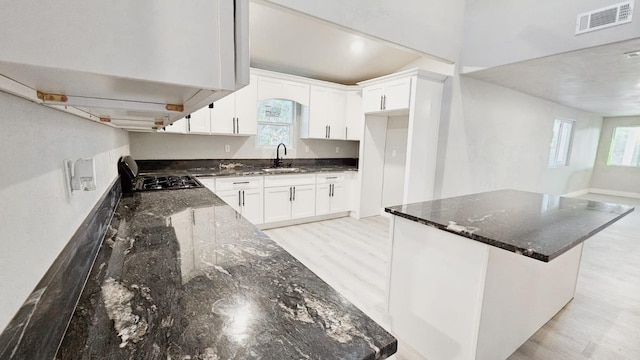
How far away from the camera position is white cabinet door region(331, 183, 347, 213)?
4.35m

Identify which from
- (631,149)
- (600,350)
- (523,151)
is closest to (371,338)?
(600,350)

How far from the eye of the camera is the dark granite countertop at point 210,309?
501mm

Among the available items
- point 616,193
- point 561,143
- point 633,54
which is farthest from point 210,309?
point 616,193

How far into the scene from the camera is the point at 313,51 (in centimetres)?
375

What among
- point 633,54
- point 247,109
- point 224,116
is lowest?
point 224,116

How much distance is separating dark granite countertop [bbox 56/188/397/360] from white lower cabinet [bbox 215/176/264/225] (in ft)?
7.52

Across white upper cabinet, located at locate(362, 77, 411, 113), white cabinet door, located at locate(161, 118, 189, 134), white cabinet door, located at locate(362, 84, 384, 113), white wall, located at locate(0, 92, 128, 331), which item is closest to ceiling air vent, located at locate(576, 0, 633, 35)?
white upper cabinet, located at locate(362, 77, 411, 113)

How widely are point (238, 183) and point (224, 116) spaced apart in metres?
0.91

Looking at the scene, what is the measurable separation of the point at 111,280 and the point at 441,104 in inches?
155

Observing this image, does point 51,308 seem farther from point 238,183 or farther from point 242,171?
point 242,171

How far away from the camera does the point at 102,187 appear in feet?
4.56

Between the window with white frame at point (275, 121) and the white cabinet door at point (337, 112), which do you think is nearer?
the window with white frame at point (275, 121)

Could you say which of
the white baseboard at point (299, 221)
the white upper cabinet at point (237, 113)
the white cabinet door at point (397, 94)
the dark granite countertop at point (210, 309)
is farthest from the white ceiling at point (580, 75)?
the dark granite countertop at point (210, 309)

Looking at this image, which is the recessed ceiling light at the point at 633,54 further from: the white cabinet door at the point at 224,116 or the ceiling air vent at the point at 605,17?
the white cabinet door at the point at 224,116
